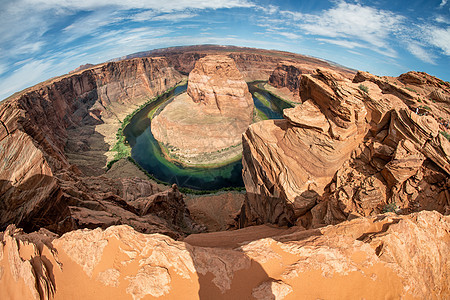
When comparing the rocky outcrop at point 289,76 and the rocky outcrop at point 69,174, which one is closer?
the rocky outcrop at point 69,174

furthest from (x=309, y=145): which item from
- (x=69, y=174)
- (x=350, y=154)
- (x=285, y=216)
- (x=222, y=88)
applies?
(x=222, y=88)

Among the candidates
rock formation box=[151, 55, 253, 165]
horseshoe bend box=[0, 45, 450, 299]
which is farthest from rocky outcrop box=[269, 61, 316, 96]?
horseshoe bend box=[0, 45, 450, 299]

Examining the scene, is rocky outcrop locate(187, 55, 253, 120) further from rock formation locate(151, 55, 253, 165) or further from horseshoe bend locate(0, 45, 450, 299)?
horseshoe bend locate(0, 45, 450, 299)

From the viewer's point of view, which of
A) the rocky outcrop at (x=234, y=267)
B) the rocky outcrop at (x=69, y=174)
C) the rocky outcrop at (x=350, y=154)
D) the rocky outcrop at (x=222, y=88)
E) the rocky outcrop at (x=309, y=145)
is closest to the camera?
the rocky outcrop at (x=234, y=267)

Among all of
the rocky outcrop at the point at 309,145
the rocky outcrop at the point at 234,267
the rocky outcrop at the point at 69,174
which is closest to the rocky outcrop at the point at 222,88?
the rocky outcrop at the point at 69,174

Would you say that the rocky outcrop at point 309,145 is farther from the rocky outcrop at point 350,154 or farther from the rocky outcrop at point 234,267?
the rocky outcrop at point 234,267

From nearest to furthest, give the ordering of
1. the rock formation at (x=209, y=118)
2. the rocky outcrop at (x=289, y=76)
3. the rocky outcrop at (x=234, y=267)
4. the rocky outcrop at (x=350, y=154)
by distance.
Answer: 1. the rocky outcrop at (x=234, y=267)
2. the rocky outcrop at (x=350, y=154)
3. the rock formation at (x=209, y=118)
4. the rocky outcrop at (x=289, y=76)

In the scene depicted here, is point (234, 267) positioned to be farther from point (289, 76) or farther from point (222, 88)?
point (289, 76)
